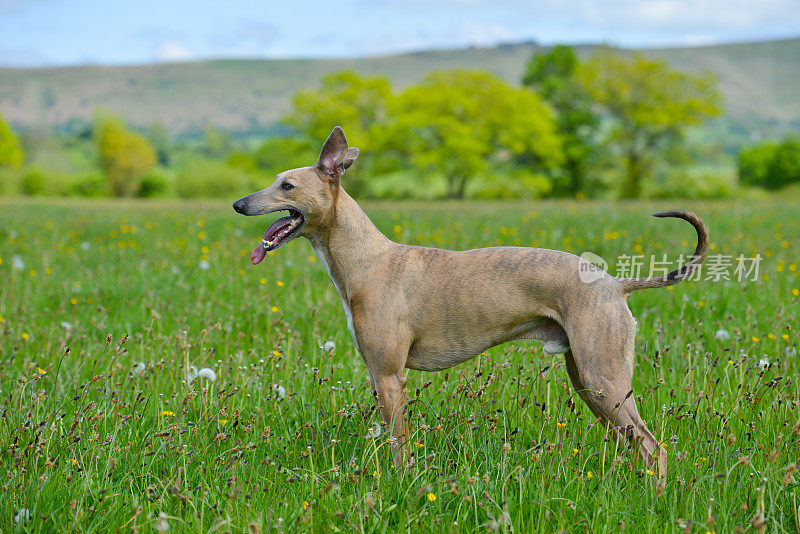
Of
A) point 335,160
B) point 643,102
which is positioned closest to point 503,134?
point 643,102

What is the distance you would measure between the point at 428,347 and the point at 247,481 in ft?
4.18

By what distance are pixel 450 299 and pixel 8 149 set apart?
85289 millimetres

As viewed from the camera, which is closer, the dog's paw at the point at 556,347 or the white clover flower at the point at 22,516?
the white clover flower at the point at 22,516

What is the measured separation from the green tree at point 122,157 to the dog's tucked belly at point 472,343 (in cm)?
6595

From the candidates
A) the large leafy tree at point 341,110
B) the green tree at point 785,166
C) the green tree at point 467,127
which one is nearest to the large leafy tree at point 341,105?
the large leafy tree at point 341,110

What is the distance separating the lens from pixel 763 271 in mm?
8062

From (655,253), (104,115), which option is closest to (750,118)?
(104,115)

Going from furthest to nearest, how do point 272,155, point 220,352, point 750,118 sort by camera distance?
point 750,118 → point 272,155 → point 220,352

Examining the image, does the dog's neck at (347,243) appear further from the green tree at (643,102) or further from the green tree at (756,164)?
the green tree at (756,164)

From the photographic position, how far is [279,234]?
3.79m

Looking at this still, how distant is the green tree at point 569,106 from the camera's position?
5672 centimetres

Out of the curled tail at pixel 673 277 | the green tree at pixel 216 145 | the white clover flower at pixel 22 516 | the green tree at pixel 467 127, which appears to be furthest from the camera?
the green tree at pixel 216 145

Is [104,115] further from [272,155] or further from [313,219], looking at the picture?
[313,219]

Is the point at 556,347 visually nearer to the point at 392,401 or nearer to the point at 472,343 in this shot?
the point at 472,343
